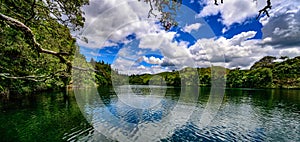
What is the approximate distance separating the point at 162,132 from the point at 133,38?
8.13 m

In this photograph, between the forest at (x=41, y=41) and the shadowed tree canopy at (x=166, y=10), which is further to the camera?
the shadowed tree canopy at (x=166, y=10)

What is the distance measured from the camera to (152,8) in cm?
579

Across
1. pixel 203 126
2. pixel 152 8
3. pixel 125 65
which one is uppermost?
pixel 152 8

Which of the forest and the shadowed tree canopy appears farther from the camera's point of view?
the shadowed tree canopy

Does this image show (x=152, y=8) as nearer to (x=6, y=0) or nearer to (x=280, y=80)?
(x=6, y=0)

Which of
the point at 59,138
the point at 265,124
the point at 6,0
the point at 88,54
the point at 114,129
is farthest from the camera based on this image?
the point at 265,124

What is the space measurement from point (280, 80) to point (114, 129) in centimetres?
10174

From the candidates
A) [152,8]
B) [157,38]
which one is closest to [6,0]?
[152,8]

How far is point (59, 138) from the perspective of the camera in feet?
43.5

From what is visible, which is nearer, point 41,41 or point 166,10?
point 166,10

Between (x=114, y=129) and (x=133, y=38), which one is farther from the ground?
(x=133, y=38)

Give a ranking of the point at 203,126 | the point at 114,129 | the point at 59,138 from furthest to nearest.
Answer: the point at 203,126
the point at 114,129
the point at 59,138

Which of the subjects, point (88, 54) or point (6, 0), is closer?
point (6, 0)

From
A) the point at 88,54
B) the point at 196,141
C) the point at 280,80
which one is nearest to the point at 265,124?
the point at 196,141
